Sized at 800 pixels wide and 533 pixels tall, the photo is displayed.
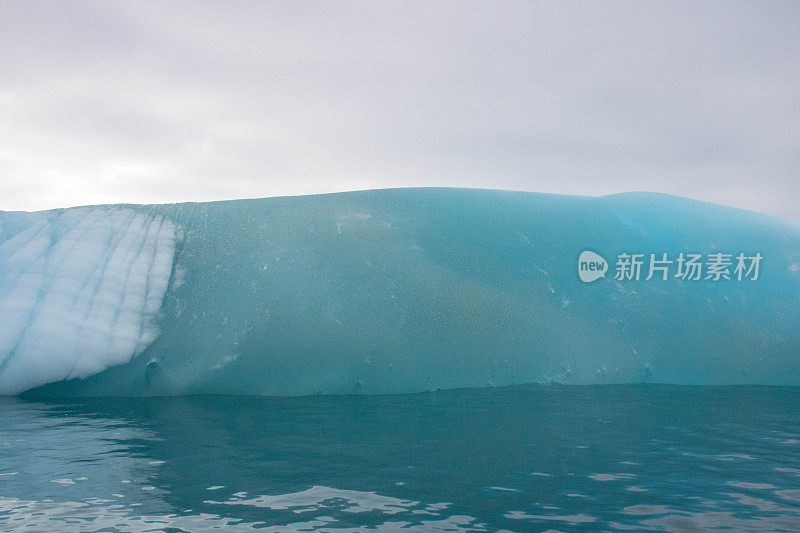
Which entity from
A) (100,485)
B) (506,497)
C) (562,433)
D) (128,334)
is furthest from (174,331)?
(506,497)

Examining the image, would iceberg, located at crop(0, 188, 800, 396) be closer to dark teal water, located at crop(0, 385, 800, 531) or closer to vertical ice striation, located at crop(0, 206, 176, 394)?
vertical ice striation, located at crop(0, 206, 176, 394)

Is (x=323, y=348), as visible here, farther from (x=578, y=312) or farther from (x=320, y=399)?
(x=578, y=312)

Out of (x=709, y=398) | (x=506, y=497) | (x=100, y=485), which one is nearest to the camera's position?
(x=506, y=497)

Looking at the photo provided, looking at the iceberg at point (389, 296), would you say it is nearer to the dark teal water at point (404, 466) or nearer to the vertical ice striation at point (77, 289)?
→ the vertical ice striation at point (77, 289)

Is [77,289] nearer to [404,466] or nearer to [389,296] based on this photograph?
[389,296]

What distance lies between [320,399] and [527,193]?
5923 millimetres

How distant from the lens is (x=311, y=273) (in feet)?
35.5

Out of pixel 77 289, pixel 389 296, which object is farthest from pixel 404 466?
pixel 77 289

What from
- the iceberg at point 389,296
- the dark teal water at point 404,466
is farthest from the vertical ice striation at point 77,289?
the dark teal water at point 404,466

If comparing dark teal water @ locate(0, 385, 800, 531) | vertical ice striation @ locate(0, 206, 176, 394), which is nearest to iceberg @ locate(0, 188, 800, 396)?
vertical ice striation @ locate(0, 206, 176, 394)

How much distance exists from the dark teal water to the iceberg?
140 centimetres

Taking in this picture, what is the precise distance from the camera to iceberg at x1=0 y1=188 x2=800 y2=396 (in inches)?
389

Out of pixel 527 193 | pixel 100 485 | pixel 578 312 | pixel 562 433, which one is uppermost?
pixel 527 193

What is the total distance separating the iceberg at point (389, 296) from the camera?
988cm
